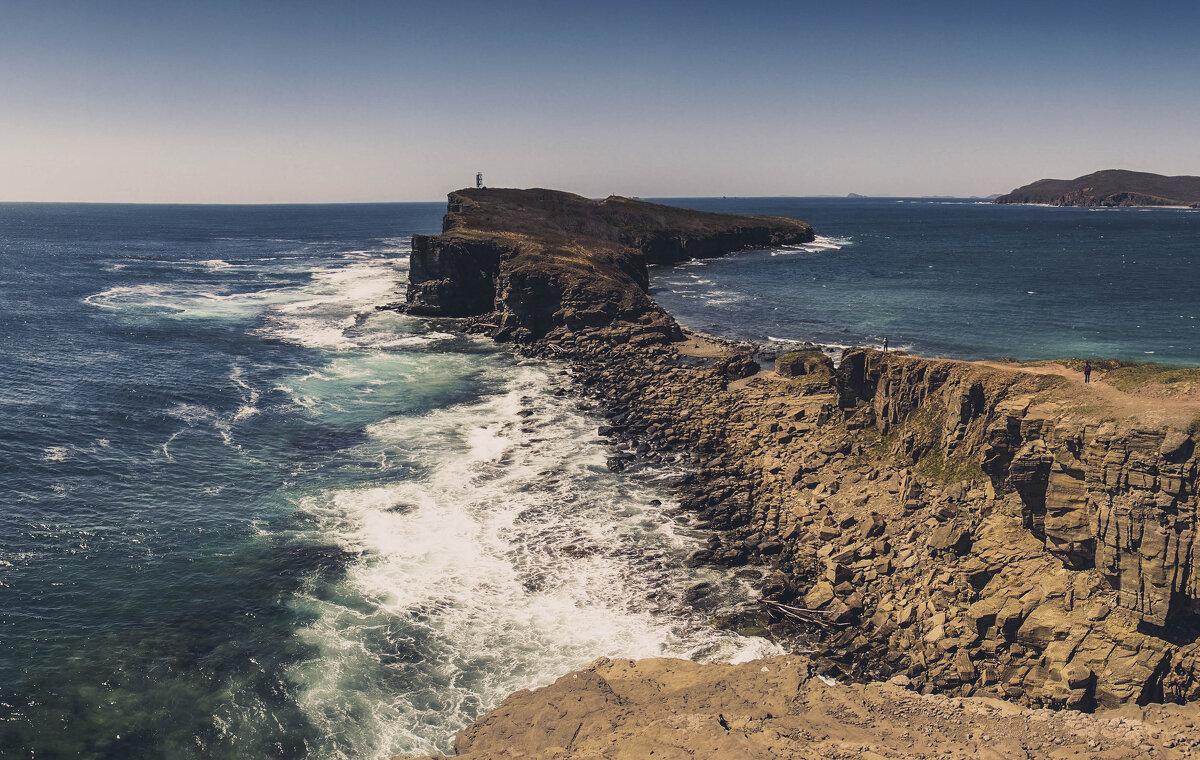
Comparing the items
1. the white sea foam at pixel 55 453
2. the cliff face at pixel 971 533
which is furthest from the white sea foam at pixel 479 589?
the white sea foam at pixel 55 453

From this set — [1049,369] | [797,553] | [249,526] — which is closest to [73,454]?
[249,526]

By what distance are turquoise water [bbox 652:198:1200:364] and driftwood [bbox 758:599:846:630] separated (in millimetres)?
51604

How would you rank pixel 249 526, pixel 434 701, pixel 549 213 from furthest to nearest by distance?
pixel 549 213 → pixel 249 526 → pixel 434 701

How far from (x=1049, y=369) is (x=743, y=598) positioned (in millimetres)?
18998

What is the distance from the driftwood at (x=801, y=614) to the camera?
1217 inches

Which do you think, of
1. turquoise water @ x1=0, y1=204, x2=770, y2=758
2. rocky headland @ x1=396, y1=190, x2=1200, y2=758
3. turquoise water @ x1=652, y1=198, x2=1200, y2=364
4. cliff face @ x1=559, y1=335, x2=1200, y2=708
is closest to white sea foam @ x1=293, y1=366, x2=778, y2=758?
turquoise water @ x1=0, y1=204, x2=770, y2=758

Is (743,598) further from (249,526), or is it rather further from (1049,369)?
(249,526)

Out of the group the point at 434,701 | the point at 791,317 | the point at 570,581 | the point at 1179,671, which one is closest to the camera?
the point at 1179,671

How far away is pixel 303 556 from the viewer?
3819cm

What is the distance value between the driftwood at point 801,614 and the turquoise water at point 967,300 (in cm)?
5160

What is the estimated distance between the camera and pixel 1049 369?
112 feet

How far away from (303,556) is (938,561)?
32730mm

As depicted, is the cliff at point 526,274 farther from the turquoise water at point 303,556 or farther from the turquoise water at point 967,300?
the turquoise water at point 303,556

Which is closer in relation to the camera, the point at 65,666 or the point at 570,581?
the point at 65,666
